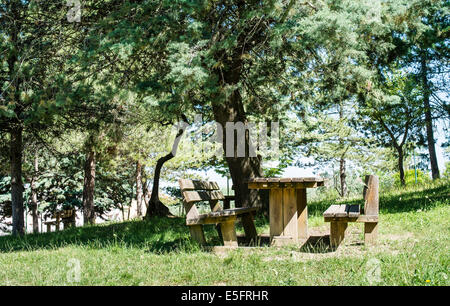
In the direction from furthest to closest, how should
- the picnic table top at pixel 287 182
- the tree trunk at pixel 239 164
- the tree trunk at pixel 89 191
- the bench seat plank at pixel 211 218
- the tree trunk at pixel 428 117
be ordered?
the tree trunk at pixel 89 191 < the tree trunk at pixel 428 117 < the tree trunk at pixel 239 164 < the picnic table top at pixel 287 182 < the bench seat plank at pixel 211 218

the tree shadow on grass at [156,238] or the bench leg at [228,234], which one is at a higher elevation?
the bench leg at [228,234]

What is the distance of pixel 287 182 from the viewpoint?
214 inches

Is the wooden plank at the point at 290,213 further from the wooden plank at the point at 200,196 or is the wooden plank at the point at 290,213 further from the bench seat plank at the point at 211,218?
the wooden plank at the point at 200,196

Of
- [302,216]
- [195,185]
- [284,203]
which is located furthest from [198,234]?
[302,216]

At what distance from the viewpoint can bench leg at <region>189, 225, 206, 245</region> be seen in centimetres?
530

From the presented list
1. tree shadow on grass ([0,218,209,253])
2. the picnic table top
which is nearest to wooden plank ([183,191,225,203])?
tree shadow on grass ([0,218,209,253])

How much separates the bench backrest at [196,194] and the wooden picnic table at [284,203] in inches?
27.5

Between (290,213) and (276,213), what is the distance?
188 millimetres

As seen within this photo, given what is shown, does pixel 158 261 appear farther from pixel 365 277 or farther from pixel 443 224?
pixel 443 224

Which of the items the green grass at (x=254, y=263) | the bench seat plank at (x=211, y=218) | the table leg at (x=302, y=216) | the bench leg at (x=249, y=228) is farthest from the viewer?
the bench leg at (x=249, y=228)

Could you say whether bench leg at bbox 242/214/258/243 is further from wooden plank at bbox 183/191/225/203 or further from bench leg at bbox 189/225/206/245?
bench leg at bbox 189/225/206/245

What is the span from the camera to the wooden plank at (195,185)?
5273mm

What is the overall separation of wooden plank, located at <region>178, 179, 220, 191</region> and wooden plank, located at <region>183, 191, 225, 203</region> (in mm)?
73

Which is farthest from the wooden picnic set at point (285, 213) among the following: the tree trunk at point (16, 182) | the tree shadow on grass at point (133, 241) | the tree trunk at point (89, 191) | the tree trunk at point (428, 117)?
the tree trunk at point (89, 191)
